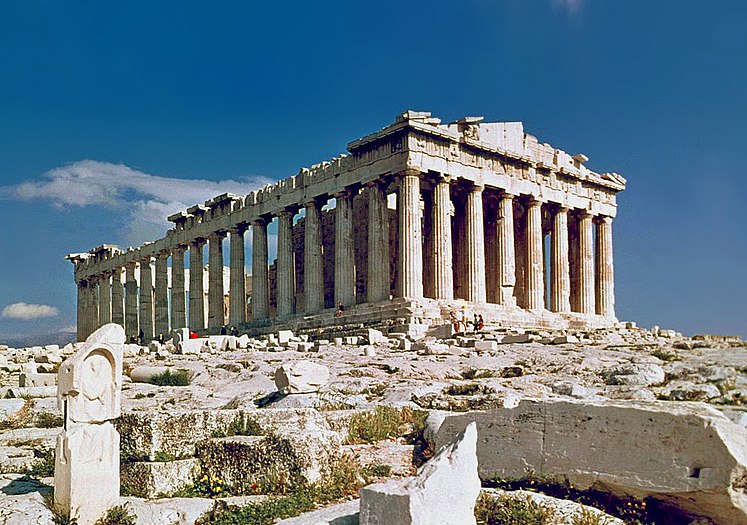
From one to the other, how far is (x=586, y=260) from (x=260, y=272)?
19065mm

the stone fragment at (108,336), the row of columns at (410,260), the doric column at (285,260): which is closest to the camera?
the stone fragment at (108,336)

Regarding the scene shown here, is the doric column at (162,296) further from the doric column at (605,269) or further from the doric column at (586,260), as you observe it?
the doric column at (605,269)

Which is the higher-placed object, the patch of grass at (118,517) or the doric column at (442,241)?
the doric column at (442,241)

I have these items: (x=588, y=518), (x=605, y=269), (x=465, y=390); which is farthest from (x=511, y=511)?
(x=605, y=269)

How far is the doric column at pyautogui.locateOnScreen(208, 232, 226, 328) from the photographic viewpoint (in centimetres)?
4866

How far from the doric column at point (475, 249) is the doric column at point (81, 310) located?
40044mm

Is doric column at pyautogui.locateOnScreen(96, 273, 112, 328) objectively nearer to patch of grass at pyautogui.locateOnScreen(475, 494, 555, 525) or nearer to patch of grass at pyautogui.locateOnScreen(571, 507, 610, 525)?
patch of grass at pyautogui.locateOnScreen(475, 494, 555, 525)

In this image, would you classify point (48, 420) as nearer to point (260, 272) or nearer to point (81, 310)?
point (260, 272)

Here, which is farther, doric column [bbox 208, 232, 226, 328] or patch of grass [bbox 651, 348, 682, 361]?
doric column [bbox 208, 232, 226, 328]

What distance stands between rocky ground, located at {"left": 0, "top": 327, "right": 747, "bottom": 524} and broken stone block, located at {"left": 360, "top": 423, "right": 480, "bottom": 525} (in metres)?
1.22

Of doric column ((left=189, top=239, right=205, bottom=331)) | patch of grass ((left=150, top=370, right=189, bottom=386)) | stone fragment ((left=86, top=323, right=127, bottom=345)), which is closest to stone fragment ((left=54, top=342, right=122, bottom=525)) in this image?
stone fragment ((left=86, top=323, right=127, bottom=345))

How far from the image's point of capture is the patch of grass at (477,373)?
63.6ft

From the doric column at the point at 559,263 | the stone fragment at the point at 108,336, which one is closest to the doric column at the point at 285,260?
the doric column at the point at 559,263

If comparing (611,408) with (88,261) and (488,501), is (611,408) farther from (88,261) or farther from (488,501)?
(88,261)
